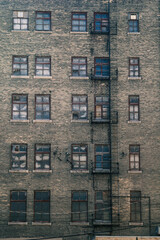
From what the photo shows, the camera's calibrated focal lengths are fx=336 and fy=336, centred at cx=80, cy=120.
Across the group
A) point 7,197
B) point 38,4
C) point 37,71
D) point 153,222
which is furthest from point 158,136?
point 38,4

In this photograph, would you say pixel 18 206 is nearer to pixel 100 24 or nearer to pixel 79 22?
pixel 79 22

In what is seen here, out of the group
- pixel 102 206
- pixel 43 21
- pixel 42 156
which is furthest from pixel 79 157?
pixel 43 21

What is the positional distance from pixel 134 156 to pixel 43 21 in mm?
13113

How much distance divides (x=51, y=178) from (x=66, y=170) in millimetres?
1290

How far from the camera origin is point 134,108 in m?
26.8

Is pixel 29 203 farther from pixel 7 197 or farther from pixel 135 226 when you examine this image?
pixel 135 226

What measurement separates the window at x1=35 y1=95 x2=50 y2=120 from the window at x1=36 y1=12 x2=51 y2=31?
5.62m

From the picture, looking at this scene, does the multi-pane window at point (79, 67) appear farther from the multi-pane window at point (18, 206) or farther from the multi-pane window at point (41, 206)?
the multi-pane window at point (18, 206)

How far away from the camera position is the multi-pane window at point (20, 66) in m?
26.8

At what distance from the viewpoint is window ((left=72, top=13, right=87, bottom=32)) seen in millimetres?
27438

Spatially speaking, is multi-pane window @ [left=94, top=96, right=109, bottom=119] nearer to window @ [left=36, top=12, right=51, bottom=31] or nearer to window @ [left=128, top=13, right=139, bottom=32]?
window @ [left=128, top=13, right=139, bottom=32]

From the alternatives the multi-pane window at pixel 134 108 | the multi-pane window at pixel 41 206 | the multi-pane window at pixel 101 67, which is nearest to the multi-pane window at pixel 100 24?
the multi-pane window at pixel 101 67

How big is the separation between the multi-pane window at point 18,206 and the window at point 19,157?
195 centimetres

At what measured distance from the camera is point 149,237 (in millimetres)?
24031
